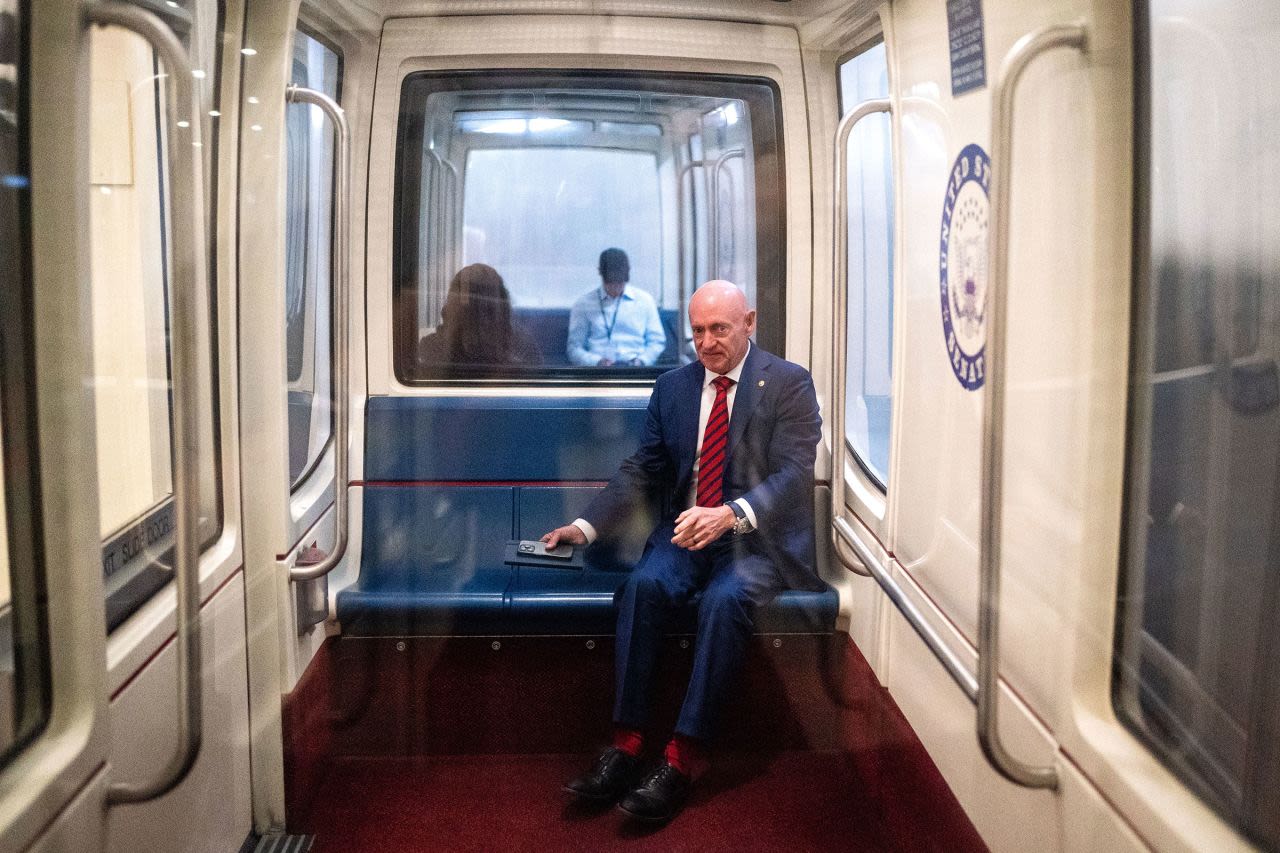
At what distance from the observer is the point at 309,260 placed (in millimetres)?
3281

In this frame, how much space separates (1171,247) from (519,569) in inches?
95.7

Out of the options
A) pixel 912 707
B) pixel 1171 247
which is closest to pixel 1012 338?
pixel 1171 247

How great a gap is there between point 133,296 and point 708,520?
5.43 feet

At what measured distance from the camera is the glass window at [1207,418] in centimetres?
138

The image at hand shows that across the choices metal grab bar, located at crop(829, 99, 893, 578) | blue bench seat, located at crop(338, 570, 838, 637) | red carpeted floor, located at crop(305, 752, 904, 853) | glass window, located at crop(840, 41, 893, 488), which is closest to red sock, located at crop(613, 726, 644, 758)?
red carpeted floor, located at crop(305, 752, 904, 853)

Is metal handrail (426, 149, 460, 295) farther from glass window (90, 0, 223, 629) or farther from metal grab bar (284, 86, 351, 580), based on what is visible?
glass window (90, 0, 223, 629)

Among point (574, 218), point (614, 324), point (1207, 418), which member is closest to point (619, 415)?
point (614, 324)

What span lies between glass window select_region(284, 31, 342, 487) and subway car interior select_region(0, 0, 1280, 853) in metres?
0.03

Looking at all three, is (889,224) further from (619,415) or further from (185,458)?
(185,458)

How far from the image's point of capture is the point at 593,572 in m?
3.52

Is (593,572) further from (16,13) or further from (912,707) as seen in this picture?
(16,13)

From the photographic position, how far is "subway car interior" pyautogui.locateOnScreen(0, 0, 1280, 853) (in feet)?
5.02

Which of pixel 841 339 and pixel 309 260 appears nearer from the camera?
pixel 841 339

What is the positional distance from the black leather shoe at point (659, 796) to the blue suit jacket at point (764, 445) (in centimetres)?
72
